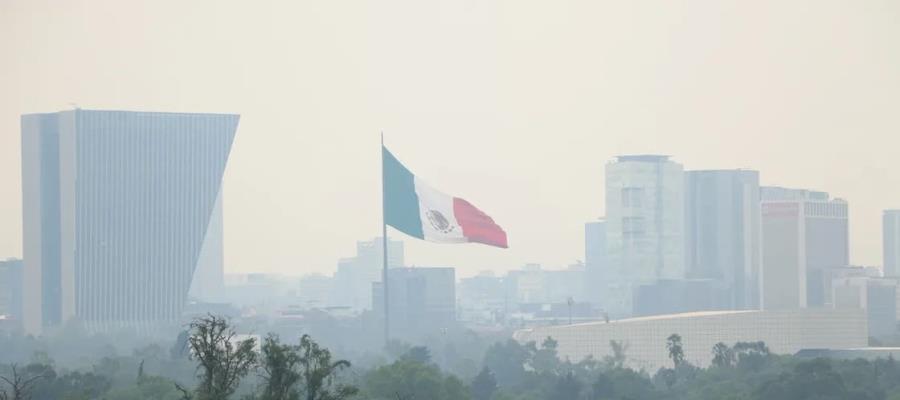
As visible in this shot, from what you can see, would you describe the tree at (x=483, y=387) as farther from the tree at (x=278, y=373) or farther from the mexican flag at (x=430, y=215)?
the tree at (x=278, y=373)

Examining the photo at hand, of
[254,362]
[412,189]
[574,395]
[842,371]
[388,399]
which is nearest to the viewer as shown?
[254,362]

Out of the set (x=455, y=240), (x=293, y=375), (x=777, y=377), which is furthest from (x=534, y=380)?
(x=293, y=375)

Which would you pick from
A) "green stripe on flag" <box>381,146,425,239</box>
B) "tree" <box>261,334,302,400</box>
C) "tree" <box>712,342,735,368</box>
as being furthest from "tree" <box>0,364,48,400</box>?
"tree" <box>712,342,735,368</box>

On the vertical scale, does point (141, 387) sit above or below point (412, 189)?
below

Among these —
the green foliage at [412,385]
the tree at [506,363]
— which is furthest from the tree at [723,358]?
the green foliage at [412,385]

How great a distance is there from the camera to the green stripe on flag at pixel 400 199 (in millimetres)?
158500

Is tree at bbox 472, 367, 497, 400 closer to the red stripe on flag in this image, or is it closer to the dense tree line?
the dense tree line

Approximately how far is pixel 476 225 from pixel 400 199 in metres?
13.5

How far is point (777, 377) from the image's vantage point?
13500cm

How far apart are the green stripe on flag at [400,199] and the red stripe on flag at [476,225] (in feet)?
11.7

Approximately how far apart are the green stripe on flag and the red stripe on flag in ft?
11.7

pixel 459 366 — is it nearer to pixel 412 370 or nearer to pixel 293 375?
pixel 412 370

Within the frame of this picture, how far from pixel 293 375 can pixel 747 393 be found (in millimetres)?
70112

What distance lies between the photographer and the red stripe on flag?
488ft
